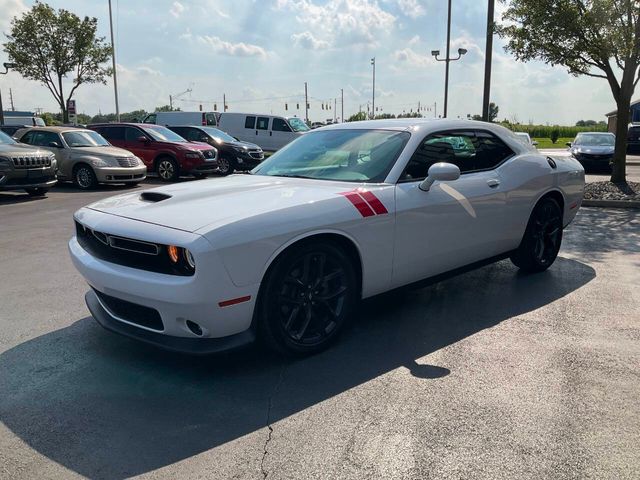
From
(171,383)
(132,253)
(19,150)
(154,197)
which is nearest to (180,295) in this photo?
(132,253)

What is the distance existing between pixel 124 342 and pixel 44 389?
0.73 m

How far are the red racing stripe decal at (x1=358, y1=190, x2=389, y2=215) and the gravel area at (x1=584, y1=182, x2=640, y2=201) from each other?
27.4 ft

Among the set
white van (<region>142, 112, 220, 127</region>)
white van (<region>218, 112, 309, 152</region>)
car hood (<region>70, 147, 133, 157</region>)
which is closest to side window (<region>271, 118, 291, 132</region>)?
white van (<region>218, 112, 309, 152</region>)

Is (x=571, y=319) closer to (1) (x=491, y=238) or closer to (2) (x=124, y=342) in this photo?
(1) (x=491, y=238)

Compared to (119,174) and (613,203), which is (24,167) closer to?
(119,174)

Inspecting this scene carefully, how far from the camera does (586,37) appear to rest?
35.8ft

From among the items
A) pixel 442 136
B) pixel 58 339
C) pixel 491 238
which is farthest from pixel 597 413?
pixel 58 339

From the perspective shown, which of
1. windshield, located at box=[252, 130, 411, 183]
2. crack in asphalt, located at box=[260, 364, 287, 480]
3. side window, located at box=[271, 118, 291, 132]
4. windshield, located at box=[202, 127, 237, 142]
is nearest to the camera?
crack in asphalt, located at box=[260, 364, 287, 480]

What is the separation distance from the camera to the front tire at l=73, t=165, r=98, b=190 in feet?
44.5

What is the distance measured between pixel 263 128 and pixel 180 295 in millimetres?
21750

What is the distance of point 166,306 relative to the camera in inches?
127

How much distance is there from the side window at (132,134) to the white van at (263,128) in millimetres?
8015

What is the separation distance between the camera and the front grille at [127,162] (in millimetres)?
13727

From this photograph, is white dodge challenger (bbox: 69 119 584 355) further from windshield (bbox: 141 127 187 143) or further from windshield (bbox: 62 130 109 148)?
windshield (bbox: 141 127 187 143)
